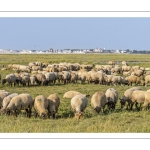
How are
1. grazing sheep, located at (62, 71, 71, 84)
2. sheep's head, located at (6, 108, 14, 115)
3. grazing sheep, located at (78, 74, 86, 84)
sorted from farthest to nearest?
grazing sheep, located at (78, 74, 86, 84) → grazing sheep, located at (62, 71, 71, 84) → sheep's head, located at (6, 108, 14, 115)

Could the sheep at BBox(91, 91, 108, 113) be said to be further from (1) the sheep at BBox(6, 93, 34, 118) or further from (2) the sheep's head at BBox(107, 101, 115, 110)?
(1) the sheep at BBox(6, 93, 34, 118)

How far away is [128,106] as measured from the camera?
17.4 m

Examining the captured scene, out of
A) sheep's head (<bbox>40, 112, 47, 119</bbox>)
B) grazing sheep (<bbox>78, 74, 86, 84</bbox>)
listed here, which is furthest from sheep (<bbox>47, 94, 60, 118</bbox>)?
grazing sheep (<bbox>78, 74, 86, 84</bbox>)

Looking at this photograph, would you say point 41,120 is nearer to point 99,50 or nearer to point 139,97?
point 139,97

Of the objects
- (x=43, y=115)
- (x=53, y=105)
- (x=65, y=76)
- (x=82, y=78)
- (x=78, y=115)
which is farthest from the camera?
(x=82, y=78)

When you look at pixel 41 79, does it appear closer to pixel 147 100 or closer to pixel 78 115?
pixel 147 100

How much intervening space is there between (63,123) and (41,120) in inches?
49.4

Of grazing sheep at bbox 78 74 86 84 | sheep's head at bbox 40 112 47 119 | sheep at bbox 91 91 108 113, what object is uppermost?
grazing sheep at bbox 78 74 86 84

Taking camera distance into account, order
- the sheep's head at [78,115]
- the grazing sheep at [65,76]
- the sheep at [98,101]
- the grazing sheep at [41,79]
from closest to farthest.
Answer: the sheep's head at [78,115] < the sheep at [98,101] < the grazing sheep at [41,79] < the grazing sheep at [65,76]

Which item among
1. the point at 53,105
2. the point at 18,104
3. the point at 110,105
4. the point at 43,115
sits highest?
the point at 18,104

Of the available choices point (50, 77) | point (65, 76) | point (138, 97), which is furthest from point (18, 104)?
point (65, 76)

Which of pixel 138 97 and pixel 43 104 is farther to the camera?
pixel 138 97

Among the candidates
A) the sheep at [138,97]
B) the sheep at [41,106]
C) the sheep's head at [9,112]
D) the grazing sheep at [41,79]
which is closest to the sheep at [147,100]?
the sheep at [138,97]

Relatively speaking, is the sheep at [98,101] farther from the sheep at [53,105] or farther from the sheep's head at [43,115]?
the sheep's head at [43,115]
